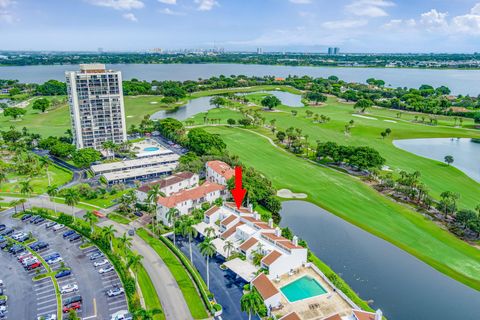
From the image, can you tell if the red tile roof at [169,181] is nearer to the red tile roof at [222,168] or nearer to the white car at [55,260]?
the red tile roof at [222,168]

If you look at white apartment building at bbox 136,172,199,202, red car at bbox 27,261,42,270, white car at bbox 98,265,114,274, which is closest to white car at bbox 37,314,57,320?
white car at bbox 98,265,114,274

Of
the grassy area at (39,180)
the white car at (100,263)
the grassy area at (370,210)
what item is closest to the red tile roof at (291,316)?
the white car at (100,263)

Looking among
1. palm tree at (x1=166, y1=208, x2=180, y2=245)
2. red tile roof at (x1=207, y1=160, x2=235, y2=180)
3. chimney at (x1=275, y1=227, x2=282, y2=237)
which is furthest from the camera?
red tile roof at (x1=207, y1=160, x2=235, y2=180)

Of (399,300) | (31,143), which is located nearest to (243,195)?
(399,300)

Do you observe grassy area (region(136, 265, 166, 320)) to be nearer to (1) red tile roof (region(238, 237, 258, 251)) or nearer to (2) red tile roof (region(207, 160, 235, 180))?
(1) red tile roof (region(238, 237, 258, 251))

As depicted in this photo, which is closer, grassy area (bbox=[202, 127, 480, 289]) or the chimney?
grassy area (bbox=[202, 127, 480, 289])

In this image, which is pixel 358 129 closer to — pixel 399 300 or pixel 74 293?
pixel 399 300
